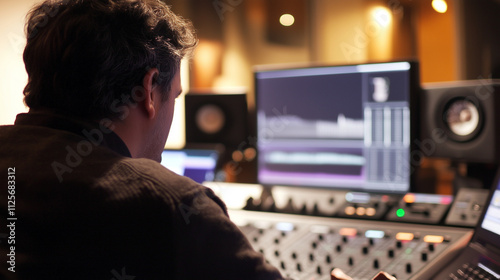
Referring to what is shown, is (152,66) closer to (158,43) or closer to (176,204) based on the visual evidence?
(158,43)

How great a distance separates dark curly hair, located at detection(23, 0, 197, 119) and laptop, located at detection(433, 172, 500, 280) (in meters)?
0.70

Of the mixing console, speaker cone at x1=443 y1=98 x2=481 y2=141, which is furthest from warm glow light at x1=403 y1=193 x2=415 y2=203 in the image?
speaker cone at x1=443 y1=98 x2=481 y2=141

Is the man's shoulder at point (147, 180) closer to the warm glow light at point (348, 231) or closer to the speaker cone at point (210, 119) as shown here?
the warm glow light at point (348, 231)

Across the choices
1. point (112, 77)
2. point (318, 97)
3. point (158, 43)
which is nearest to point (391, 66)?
point (318, 97)

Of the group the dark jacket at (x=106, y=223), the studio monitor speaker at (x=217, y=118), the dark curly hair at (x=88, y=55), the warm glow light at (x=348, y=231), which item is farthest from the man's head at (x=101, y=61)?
the studio monitor speaker at (x=217, y=118)

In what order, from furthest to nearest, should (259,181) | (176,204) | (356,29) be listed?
1. (356,29)
2. (259,181)
3. (176,204)

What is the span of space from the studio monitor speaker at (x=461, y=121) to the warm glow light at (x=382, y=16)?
5.48 ft

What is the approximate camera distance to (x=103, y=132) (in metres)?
0.75

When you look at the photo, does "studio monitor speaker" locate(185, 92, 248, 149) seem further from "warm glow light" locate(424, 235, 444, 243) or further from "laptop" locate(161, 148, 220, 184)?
"warm glow light" locate(424, 235, 444, 243)

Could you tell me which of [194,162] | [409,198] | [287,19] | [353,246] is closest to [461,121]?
[409,198]

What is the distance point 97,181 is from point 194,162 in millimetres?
1334

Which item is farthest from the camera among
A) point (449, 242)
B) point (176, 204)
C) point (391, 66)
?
point (391, 66)

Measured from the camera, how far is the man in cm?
62

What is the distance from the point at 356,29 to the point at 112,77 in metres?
2.63
